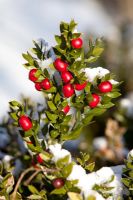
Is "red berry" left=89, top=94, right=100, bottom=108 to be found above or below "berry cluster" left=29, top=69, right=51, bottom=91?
below

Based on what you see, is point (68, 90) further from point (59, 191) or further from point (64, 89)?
point (59, 191)

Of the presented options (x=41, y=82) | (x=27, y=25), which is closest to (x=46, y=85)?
(x=41, y=82)

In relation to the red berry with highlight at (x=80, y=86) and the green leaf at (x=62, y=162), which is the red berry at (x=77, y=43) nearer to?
the red berry with highlight at (x=80, y=86)

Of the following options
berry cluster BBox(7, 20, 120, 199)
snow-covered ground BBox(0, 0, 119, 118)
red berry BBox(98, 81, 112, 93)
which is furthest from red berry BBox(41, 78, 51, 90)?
snow-covered ground BBox(0, 0, 119, 118)

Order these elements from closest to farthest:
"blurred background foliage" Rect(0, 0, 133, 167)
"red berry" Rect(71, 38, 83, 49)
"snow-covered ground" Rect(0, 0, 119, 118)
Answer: "red berry" Rect(71, 38, 83, 49), "blurred background foliage" Rect(0, 0, 133, 167), "snow-covered ground" Rect(0, 0, 119, 118)

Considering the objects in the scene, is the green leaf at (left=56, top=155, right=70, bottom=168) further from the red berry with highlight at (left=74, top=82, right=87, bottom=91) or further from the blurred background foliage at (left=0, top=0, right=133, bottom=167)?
the blurred background foliage at (left=0, top=0, right=133, bottom=167)
